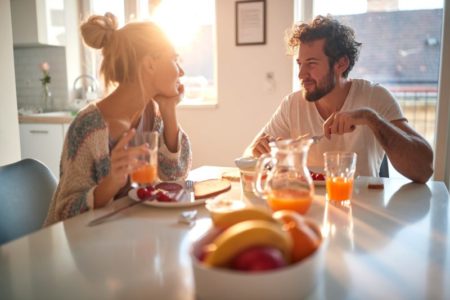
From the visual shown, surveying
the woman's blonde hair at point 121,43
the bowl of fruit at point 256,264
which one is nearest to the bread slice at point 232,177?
the woman's blonde hair at point 121,43

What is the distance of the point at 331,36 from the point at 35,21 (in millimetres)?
2765

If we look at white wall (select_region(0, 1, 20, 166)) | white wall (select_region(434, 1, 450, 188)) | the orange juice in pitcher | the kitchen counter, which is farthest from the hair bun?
white wall (select_region(434, 1, 450, 188))

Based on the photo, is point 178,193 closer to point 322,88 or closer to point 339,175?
point 339,175

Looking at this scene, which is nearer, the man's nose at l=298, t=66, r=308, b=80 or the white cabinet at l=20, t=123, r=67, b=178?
the man's nose at l=298, t=66, r=308, b=80

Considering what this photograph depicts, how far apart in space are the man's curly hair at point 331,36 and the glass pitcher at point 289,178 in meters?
1.08

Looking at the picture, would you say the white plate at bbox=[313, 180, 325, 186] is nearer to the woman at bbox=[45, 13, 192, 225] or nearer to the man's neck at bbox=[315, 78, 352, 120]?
the woman at bbox=[45, 13, 192, 225]

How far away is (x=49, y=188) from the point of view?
1.46m

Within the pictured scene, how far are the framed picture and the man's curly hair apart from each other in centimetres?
125

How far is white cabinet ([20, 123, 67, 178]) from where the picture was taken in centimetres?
355

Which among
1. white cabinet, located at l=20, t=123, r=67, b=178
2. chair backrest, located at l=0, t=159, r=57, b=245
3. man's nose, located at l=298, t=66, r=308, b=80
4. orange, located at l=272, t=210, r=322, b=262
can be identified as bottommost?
white cabinet, located at l=20, t=123, r=67, b=178

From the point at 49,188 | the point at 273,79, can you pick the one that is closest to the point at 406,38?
the point at 273,79

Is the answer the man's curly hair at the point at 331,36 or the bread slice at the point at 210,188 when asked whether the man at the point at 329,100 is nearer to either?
the man's curly hair at the point at 331,36

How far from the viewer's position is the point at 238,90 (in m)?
3.48

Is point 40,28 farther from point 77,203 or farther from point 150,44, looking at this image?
point 77,203
